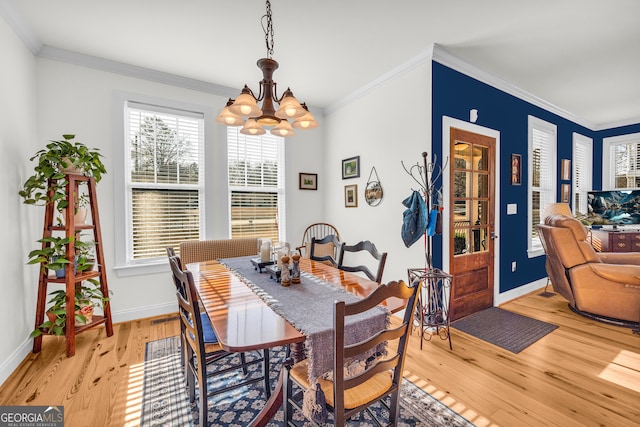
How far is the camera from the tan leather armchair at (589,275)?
112 inches

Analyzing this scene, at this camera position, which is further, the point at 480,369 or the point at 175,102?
the point at 175,102

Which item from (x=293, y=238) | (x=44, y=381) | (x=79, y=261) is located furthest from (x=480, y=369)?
(x=79, y=261)

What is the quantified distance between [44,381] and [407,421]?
8.39 ft

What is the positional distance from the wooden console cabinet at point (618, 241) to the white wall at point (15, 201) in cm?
740

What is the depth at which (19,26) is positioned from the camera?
91.4 inches

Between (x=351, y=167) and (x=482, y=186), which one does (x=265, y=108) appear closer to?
(x=351, y=167)

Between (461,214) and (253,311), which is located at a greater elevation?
(461,214)

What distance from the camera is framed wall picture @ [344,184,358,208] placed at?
3911mm

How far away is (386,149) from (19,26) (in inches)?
139

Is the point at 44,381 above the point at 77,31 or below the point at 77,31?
below

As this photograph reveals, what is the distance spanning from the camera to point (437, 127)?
287cm

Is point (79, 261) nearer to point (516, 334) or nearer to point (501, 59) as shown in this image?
point (516, 334)

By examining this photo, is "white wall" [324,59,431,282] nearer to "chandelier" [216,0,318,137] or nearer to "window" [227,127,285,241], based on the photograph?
"window" [227,127,285,241]

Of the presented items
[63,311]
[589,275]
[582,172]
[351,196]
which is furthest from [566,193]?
[63,311]
